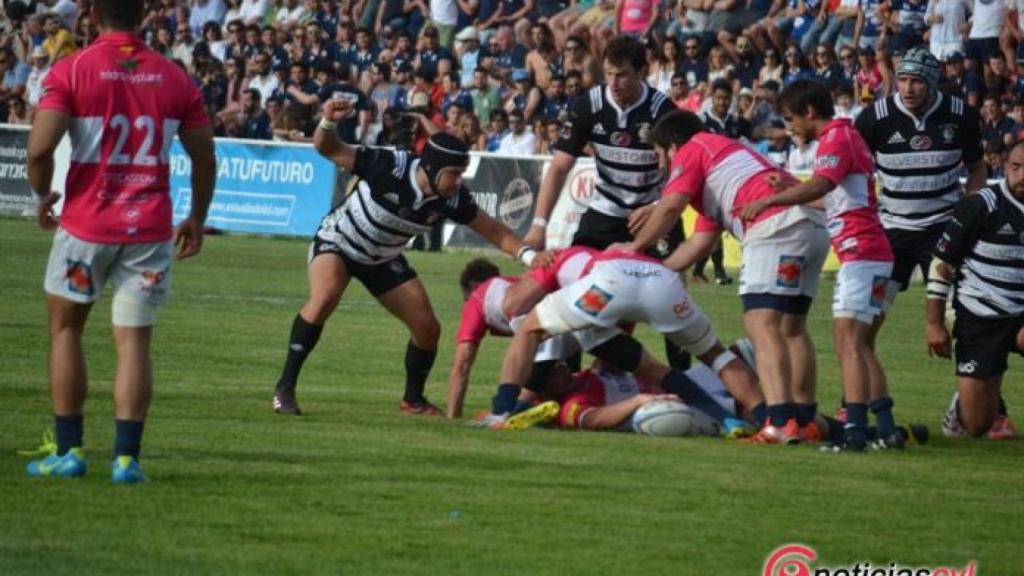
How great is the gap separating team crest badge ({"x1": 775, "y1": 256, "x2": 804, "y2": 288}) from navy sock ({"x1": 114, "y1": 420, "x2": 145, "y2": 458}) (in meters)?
4.04

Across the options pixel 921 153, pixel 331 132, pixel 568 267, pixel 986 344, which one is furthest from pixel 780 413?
pixel 331 132

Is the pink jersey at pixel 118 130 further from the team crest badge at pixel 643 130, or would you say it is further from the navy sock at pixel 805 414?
the team crest badge at pixel 643 130

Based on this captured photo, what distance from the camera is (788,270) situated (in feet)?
38.7

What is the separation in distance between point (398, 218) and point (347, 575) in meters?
5.72

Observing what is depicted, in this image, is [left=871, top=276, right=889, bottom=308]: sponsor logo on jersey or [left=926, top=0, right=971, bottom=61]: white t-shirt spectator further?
[left=926, top=0, right=971, bottom=61]: white t-shirt spectator

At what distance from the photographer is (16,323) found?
56.0ft

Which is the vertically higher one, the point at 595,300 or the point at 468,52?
the point at 595,300

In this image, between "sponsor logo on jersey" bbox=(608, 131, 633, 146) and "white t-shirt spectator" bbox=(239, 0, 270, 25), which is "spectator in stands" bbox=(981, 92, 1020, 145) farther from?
"white t-shirt spectator" bbox=(239, 0, 270, 25)

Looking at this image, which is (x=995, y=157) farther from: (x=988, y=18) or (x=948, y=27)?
(x=948, y=27)

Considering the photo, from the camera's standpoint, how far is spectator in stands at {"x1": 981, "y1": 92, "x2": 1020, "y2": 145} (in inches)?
1009

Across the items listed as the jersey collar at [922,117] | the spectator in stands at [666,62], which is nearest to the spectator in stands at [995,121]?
the spectator in stands at [666,62]

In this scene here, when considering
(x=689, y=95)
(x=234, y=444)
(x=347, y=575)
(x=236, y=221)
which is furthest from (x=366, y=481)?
(x=236, y=221)

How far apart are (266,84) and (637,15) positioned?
6.71m

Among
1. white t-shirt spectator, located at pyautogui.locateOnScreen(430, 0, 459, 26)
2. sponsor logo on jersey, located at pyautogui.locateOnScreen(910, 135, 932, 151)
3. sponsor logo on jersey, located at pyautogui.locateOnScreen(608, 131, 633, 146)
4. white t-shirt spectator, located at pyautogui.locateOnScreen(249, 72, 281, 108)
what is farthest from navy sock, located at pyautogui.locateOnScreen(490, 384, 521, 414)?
white t-shirt spectator, located at pyautogui.locateOnScreen(430, 0, 459, 26)
